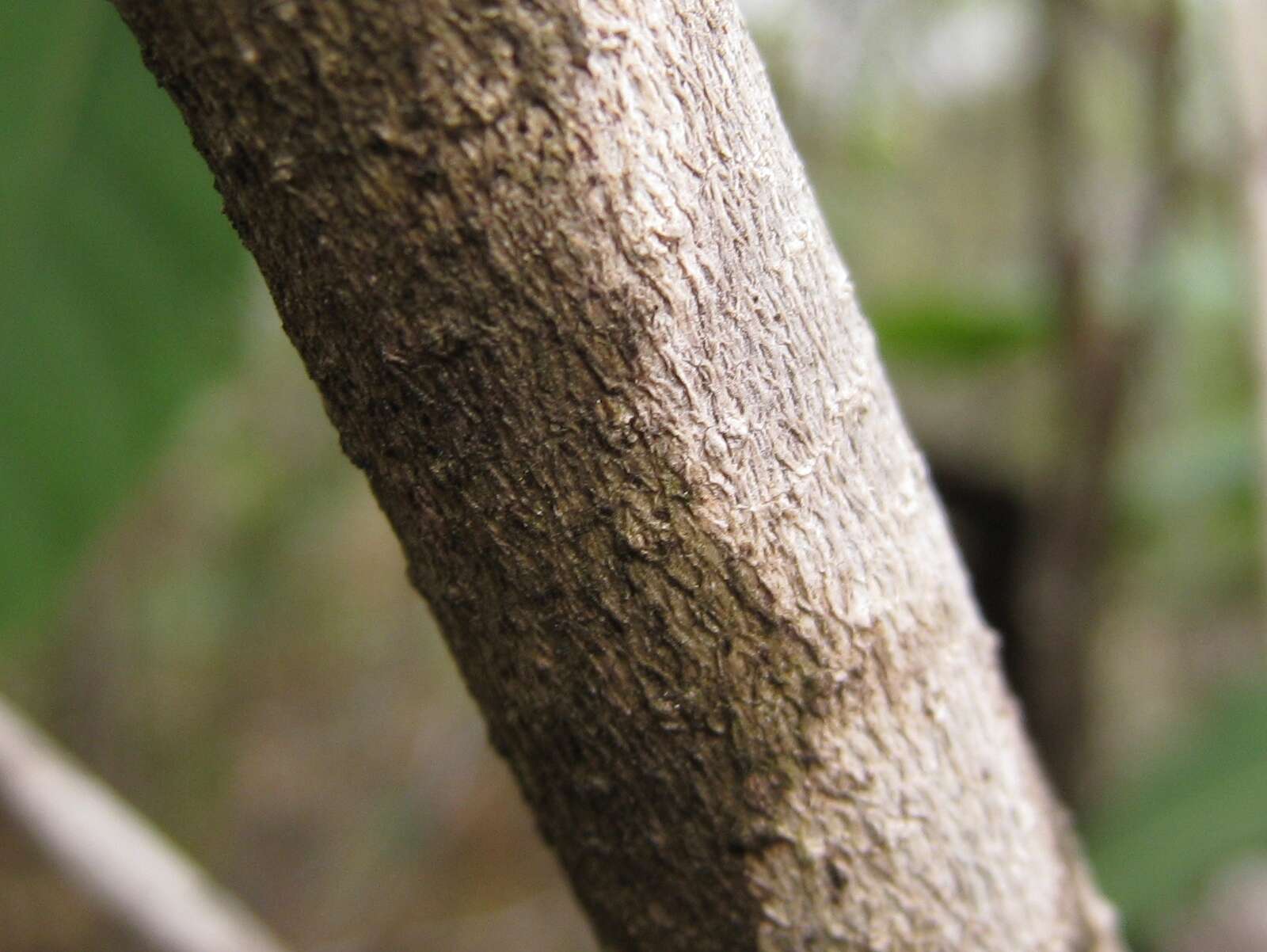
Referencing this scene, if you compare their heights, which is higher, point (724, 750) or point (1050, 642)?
point (1050, 642)

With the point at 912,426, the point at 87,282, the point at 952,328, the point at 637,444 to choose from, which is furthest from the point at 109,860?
the point at 912,426

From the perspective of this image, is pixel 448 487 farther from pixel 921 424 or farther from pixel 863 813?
pixel 921 424

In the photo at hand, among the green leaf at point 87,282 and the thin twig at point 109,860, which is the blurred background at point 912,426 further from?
the thin twig at point 109,860

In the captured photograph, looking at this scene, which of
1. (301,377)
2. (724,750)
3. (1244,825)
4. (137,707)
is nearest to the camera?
(724,750)

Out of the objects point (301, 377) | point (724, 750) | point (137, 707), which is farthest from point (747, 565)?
point (137, 707)

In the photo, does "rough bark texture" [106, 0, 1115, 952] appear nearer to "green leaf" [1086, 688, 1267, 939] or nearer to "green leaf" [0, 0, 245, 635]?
"green leaf" [0, 0, 245, 635]

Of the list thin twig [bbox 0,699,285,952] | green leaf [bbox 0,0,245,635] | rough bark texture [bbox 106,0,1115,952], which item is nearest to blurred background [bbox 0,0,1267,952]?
green leaf [bbox 0,0,245,635]

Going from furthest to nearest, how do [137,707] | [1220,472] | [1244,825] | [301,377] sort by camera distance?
[137,707], [301,377], [1220,472], [1244,825]
